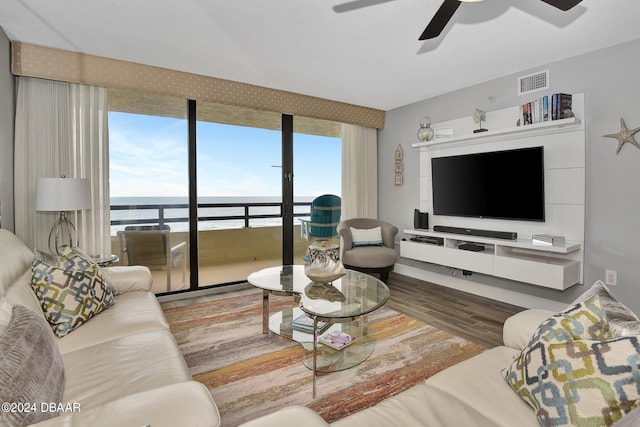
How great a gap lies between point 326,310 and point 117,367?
111 centimetres

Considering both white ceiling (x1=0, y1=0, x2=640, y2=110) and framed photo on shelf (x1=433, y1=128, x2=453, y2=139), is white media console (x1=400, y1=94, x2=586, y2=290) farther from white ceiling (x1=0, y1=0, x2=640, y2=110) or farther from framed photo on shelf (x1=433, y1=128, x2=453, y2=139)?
white ceiling (x1=0, y1=0, x2=640, y2=110)

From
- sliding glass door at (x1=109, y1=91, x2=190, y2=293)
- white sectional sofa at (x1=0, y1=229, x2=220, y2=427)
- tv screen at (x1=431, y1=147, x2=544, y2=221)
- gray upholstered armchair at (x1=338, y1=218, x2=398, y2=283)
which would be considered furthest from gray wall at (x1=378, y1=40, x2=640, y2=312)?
sliding glass door at (x1=109, y1=91, x2=190, y2=293)

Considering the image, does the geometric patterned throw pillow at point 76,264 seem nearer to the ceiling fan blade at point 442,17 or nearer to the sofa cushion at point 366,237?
the ceiling fan blade at point 442,17

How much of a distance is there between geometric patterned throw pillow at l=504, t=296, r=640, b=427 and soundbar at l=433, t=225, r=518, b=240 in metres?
2.44

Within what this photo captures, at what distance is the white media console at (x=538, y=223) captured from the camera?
302 cm

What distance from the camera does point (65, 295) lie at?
6.07 feet

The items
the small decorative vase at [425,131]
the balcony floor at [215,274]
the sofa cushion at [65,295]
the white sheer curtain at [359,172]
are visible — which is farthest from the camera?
the white sheer curtain at [359,172]

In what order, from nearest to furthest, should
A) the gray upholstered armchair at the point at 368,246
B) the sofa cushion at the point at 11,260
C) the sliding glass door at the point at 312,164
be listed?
the sofa cushion at the point at 11,260
the gray upholstered armchair at the point at 368,246
the sliding glass door at the point at 312,164

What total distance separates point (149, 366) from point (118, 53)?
2906 mm

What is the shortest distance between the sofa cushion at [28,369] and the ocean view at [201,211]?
2.31 metres

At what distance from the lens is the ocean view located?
3486mm

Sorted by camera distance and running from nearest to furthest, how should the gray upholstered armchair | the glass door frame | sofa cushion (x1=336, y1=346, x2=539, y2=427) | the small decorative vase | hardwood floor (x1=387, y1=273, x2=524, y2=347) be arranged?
sofa cushion (x1=336, y1=346, x2=539, y2=427), hardwood floor (x1=387, y1=273, x2=524, y2=347), the glass door frame, the gray upholstered armchair, the small decorative vase

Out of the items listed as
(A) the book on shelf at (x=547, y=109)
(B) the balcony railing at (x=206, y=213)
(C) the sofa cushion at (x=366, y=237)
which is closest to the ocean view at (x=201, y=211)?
(B) the balcony railing at (x=206, y=213)

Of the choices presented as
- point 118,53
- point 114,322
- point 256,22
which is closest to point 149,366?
Answer: point 114,322
